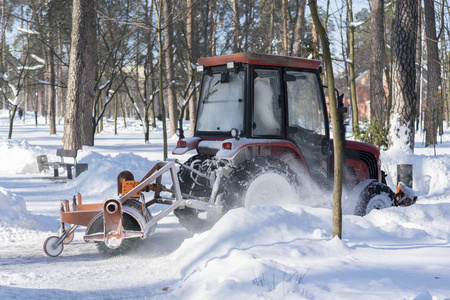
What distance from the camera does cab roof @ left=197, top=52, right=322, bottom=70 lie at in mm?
6164

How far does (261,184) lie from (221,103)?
1287mm

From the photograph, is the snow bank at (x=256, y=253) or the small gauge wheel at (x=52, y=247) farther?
the small gauge wheel at (x=52, y=247)

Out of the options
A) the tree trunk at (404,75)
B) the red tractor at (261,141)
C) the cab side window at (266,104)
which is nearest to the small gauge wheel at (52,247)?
the red tractor at (261,141)

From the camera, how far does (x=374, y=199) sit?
22.6 feet

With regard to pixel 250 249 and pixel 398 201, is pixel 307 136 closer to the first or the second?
pixel 398 201

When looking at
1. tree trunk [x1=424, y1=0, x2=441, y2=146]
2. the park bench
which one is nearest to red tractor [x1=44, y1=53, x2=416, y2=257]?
the park bench

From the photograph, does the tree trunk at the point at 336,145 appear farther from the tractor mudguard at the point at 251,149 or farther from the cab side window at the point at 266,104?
the cab side window at the point at 266,104

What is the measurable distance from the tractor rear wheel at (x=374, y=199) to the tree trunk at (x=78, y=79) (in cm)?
1002

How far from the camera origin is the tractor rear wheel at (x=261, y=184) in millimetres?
5785

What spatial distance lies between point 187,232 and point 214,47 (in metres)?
19.6

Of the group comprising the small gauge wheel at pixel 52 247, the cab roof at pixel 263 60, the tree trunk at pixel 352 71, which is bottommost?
the small gauge wheel at pixel 52 247

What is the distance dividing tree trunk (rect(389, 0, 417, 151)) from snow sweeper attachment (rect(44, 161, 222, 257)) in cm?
785

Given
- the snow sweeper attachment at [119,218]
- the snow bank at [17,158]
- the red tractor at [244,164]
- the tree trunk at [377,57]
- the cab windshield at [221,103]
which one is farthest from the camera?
the tree trunk at [377,57]

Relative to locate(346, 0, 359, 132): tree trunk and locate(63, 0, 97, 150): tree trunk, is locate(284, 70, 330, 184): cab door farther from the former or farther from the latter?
locate(346, 0, 359, 132): tree trunk
